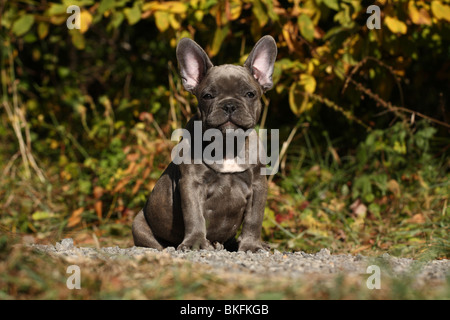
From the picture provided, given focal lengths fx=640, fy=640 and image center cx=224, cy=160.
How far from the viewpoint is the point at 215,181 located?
4.98m

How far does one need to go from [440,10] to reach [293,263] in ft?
10.9

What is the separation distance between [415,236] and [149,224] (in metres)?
2.64

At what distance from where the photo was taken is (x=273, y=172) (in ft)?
24.2

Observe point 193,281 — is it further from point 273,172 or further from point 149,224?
point 273,172

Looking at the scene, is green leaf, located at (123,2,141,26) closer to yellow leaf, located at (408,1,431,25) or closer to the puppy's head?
the puppy's head

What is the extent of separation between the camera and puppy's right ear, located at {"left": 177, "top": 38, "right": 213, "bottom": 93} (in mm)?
5195

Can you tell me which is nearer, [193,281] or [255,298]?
[255,298]

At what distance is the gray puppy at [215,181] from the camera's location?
15.9ft

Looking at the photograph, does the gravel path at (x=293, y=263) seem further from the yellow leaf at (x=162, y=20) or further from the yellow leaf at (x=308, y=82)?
the yellow leaf at (x=162, y=20)

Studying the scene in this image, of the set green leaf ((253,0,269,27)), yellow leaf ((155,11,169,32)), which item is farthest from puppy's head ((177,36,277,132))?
yellow leaf ((155,11,169,32))

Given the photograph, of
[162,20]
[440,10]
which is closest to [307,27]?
[440,10]

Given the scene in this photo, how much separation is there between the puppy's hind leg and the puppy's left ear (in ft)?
5.11
